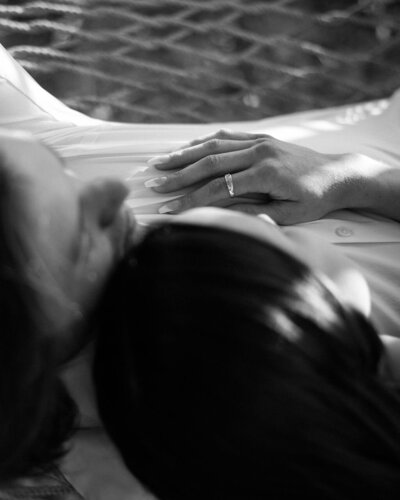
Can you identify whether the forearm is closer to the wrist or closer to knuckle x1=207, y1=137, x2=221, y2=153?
the wrist

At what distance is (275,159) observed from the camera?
96 cm

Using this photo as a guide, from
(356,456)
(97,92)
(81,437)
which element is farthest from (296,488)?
(97,92)

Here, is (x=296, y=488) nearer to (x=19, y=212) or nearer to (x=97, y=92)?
(x=19, y=212)

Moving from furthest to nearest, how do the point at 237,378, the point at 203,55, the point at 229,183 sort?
the point at 203,55, the point at 229,183, the point at 237,378

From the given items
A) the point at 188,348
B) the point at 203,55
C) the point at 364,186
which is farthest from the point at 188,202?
the point at 203,55

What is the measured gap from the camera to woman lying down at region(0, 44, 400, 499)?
643 mm

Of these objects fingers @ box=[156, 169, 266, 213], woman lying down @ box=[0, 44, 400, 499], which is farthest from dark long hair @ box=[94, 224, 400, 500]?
fingers @ box=[156, 169, 266, 213]

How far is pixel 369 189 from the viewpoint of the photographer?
Answer: 39.0 inches

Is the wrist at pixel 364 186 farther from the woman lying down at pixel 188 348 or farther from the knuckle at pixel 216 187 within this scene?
the woman lying down at pixel 188 348

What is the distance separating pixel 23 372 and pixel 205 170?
0.39 m

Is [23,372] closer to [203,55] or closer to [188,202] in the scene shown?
[188,202]

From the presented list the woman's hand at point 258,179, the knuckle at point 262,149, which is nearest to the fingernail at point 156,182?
the woman's hand at point 258,179

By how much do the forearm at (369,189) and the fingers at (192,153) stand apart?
0.50 feet

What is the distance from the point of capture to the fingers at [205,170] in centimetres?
95
